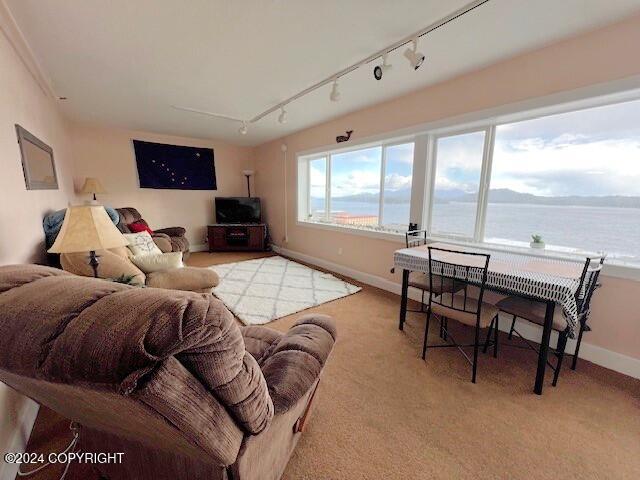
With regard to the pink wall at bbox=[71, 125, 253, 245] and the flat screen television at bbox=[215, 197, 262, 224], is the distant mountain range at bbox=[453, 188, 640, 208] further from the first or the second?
the pink wall at bbox=[71, 125, 253, 245]

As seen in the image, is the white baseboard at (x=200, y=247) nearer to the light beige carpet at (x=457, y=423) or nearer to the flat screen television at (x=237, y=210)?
the flat screen television at (x=237, y=210)

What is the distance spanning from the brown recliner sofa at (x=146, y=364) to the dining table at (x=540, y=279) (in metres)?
1.69

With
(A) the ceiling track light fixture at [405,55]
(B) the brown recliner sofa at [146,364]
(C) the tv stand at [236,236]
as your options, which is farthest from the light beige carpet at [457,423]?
(C) the tv stand at [236,236]

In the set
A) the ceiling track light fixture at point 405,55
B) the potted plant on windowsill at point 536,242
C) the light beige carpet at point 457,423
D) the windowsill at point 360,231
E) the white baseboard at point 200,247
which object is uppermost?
the ceiling track light fixture at point 405,55

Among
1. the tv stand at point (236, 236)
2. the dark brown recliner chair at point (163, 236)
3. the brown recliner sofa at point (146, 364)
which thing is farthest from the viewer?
the tv stand at point (236, 236)

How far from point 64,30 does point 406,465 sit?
342 centimetres

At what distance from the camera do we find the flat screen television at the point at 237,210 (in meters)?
5.57

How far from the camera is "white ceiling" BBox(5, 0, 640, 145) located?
5.40ft

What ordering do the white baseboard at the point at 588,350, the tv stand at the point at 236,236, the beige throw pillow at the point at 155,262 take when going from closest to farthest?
the white baseboard at the point at 588,350, the beige throw pillow at the point at 155,262, the tv stand at the point at 236,236

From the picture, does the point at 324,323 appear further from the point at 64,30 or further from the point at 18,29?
the point at 18,29

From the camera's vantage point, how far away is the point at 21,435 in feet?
4.23

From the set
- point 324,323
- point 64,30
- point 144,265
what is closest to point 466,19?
point 324,323

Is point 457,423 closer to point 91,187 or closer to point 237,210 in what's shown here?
point 237,210

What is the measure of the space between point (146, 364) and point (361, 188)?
12.5ft
